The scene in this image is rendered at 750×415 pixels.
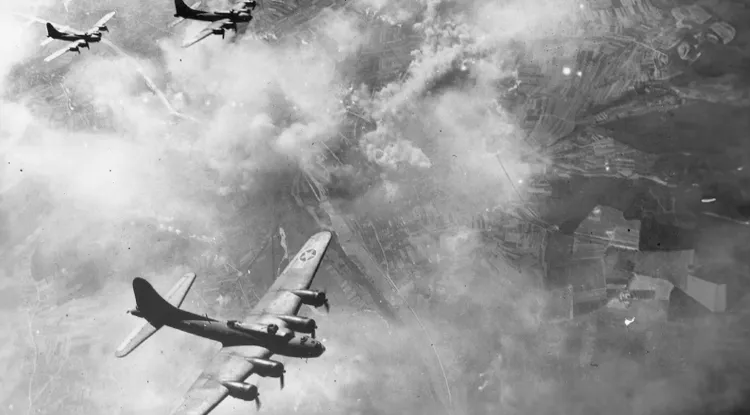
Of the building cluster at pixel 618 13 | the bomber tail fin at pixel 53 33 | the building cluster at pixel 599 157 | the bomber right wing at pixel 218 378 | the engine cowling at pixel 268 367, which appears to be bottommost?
the bomber right wing at pixel 218 378

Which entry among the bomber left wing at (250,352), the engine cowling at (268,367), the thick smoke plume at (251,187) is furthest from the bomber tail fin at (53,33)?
the engine cowling at (268,367)

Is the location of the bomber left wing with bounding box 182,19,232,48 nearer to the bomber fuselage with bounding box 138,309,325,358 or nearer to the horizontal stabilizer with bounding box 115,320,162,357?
the bomber fuselage with bounding box 138,309,325,358

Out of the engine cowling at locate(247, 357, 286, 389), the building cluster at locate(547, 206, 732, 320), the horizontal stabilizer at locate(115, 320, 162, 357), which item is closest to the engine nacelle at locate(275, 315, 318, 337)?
the engine cowling at locate(247, 357, 286, 389)

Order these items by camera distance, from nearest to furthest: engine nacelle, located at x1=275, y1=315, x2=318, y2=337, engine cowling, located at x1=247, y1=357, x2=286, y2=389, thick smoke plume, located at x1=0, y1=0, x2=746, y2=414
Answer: engine cowling, located at x1=247, y1=357, x2=286, y2=389, engine nacelle, located at x1=275, y1=315, x2=318, y2=337, thick smoke plume, located at x1=0, y1=0, x2=746, y2=414

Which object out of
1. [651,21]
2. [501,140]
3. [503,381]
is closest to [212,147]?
[501,140]

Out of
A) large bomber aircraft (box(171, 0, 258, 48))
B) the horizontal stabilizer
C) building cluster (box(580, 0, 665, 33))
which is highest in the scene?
building cluster (box(580, 0, 665, 33))

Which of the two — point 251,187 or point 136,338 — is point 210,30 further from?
point 136,338

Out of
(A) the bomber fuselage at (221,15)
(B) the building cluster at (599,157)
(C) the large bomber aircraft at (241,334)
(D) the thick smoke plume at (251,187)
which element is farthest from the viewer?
Result: (A) the bomber fuselage at (221,15)

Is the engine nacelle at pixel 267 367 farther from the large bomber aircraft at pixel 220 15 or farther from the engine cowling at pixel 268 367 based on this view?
the large bomber aircraft at pixel 220 15
